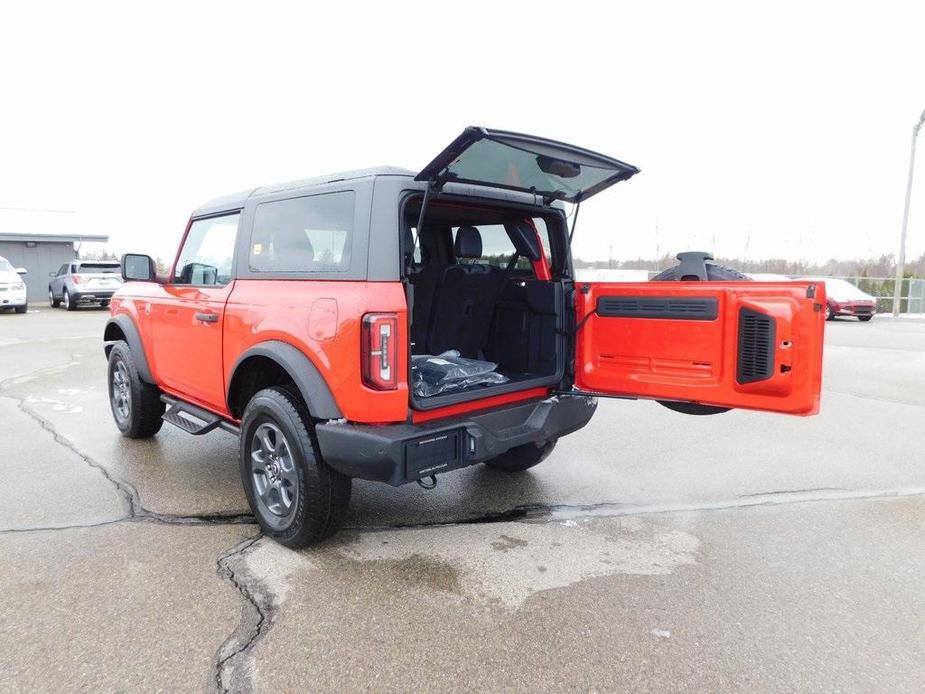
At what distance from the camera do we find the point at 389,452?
2.97 m

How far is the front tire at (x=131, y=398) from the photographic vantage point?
5328 millimetres

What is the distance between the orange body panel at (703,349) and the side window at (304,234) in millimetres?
1526

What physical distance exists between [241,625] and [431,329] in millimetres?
2372

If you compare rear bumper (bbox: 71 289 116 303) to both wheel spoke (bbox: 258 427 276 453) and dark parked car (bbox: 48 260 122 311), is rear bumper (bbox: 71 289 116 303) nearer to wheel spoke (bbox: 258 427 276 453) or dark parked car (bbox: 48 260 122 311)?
dark parked car (bbox: 48 260 122 311)

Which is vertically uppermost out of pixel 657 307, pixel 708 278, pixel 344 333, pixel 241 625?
pixel 708 278

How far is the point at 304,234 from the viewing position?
3.56m

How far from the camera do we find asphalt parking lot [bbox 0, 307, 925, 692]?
8.22 ft

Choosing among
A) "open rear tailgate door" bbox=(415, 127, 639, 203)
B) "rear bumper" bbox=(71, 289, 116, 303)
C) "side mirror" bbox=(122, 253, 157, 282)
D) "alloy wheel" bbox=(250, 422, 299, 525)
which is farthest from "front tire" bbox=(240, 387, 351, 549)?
"rear bumper" bbox=(71, 289, 116, 303)

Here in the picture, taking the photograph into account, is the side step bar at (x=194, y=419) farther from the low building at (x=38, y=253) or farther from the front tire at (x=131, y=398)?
the low building at (x=38, y=253)

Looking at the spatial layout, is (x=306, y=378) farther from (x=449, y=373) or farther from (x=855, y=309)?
(x=855, y=309)

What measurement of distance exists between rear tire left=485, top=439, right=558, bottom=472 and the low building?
26.7 meters

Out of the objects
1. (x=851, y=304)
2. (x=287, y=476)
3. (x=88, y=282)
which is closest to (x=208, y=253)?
(x=287, y=476)

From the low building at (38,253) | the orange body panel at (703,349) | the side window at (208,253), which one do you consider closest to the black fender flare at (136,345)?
the side window at (208,253)

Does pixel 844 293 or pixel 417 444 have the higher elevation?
pixel 844 293
